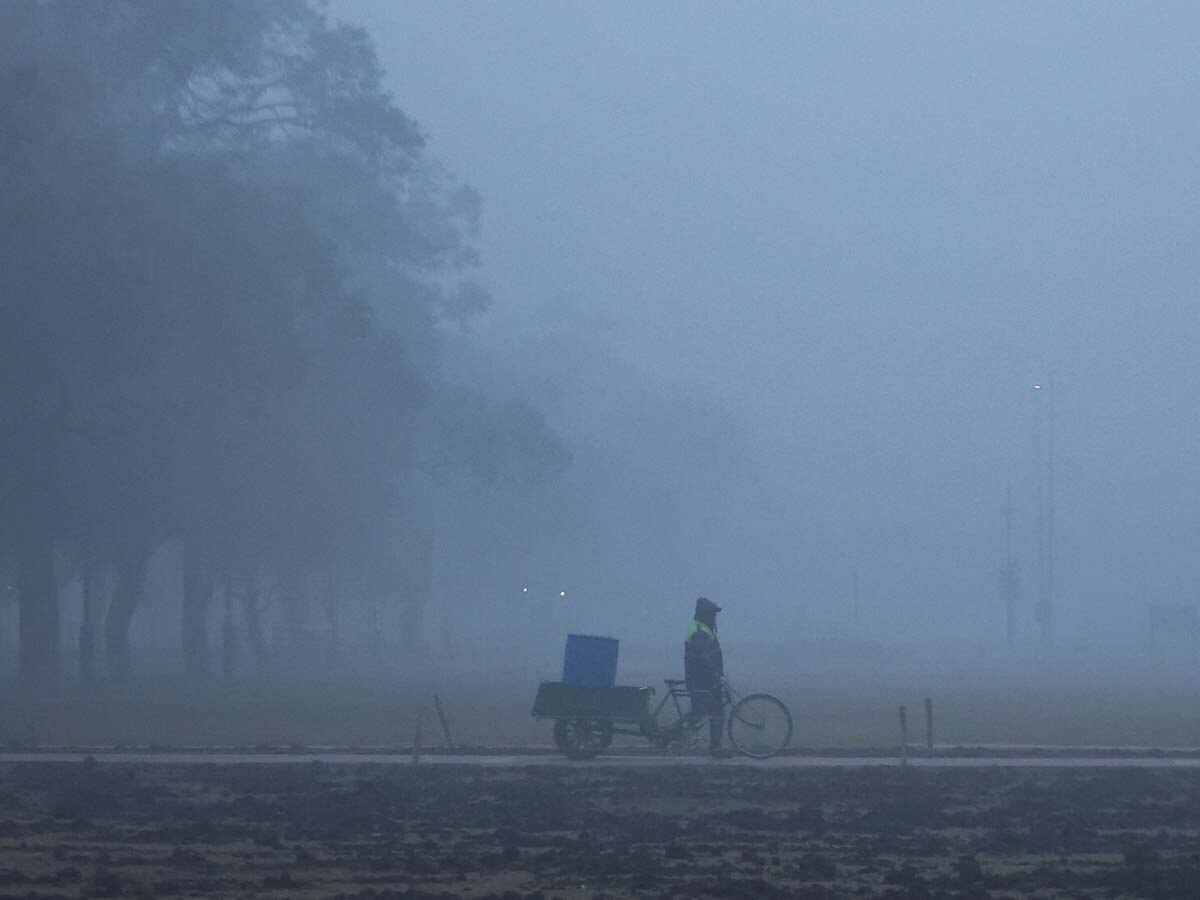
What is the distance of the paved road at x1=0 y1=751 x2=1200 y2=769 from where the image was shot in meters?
24.4

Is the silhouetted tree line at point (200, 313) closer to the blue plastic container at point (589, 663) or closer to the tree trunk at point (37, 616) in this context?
the tree trunk at point (37, 616)

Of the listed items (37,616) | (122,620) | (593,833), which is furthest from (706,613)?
(122,620)

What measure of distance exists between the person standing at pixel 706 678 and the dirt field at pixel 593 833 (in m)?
1.36

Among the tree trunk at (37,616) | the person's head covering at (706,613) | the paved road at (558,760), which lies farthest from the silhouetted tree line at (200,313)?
the person's head covering at (706,613)

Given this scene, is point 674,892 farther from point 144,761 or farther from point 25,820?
point 144,761

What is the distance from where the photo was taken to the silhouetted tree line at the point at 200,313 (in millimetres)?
38875

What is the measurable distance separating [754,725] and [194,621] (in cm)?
3453

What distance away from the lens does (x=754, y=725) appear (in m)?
25.3

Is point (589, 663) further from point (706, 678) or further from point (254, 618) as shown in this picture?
point (254, 618)

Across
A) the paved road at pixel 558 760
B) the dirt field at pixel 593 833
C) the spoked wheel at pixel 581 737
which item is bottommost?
the dirt field at pixel 593 833

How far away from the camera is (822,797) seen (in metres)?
20.8

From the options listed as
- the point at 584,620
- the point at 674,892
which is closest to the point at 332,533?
the point at 674,892

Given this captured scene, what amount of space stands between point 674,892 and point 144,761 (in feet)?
40.0

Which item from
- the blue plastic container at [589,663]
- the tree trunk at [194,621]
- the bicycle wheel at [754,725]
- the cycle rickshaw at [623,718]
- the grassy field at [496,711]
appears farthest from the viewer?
the tree trunk at [194,621]
